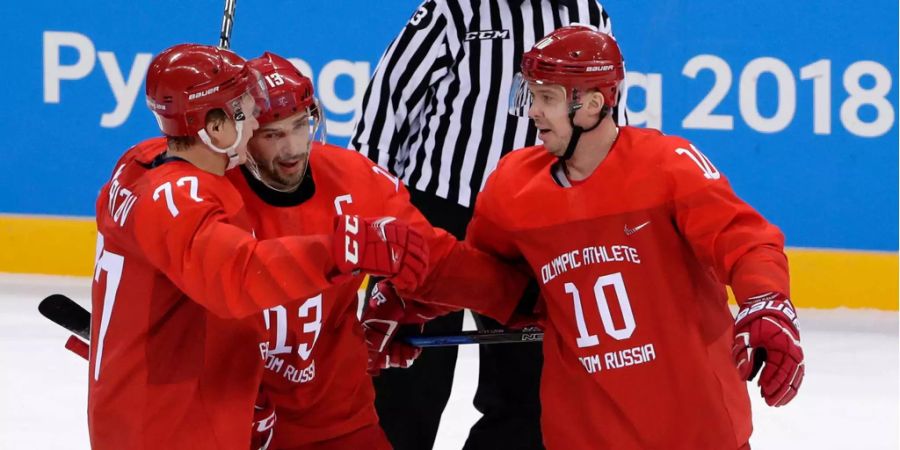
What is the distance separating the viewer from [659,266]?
2.15 m

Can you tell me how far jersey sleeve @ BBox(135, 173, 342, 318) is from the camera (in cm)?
187

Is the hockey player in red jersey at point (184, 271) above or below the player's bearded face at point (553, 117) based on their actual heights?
below

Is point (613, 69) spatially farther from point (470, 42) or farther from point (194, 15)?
point (194, 15)

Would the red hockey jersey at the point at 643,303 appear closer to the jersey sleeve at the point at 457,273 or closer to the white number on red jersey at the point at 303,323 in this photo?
the jersey sleeve at the point at 457,273

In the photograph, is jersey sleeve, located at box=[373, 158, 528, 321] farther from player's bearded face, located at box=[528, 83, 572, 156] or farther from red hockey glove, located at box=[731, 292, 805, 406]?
red hockey glove, located at box=[731, 292, 805, 406]

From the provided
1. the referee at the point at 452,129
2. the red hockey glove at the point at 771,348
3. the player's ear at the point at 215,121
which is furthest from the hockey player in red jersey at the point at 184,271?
the referee at the point at 452,129

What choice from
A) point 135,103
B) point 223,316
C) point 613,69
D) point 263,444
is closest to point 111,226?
point 223,316

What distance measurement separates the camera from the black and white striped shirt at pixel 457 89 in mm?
2885

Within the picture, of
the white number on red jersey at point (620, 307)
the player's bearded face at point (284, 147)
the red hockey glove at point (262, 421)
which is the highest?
the player's bearded face at point (284, 147)

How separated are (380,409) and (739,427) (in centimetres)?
93

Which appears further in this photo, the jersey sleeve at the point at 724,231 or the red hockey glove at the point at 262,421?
the red hockey glove at the point at 262,421

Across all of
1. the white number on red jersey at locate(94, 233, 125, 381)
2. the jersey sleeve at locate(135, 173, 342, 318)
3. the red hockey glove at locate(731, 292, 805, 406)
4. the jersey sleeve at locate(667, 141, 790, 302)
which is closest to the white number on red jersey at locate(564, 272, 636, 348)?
the jersey sleeve at locate(667, 141, 790, 302)

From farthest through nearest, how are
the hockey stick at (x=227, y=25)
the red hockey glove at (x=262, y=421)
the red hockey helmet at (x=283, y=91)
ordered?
the hockey stick at (x=227, y=25) < the red hockey glove at (x=262, y=421) < the red hockey helmet at (x=283, y=91)

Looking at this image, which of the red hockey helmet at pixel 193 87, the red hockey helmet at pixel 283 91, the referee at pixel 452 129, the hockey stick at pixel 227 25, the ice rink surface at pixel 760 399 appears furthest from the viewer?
the ice rink surface at pixel 760 399
